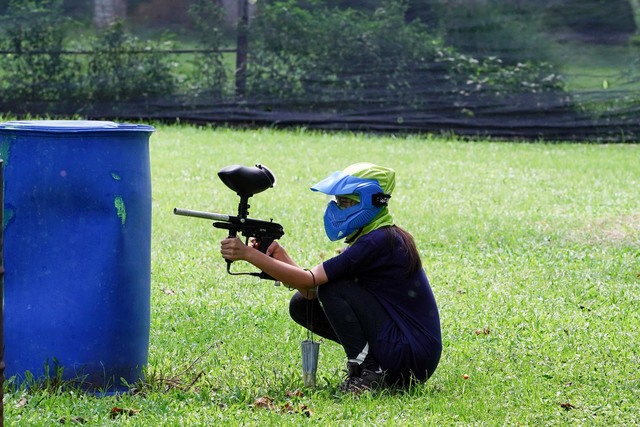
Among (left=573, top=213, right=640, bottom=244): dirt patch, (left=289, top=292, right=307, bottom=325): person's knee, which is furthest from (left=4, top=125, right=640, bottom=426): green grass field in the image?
(left=289, top=292, right=307, bottom=325): person's knee

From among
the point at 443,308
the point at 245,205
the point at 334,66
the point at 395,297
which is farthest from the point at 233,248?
the point at 334,66

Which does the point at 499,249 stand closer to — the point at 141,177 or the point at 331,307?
the point at 331,307

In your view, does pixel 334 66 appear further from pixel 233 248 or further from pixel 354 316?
pixel 233 248

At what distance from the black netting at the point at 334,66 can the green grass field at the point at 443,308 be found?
3.20 meters

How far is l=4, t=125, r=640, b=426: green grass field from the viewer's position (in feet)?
14.1

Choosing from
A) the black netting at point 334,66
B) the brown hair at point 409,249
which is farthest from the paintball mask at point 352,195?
the black netting at point 334,66

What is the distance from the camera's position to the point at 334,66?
631 inches

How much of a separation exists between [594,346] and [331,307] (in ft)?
5.32

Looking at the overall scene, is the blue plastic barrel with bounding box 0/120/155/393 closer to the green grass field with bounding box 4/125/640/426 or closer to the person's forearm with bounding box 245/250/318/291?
the green grass field with bounding box 4/125/640/426

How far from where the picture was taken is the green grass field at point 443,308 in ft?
14.1

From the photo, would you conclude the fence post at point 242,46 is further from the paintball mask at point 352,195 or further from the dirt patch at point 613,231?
the paintball mask at point 352,195

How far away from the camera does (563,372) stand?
5020mm

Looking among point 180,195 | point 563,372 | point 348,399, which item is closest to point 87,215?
point 348,399

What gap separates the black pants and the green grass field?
0.63 ft
